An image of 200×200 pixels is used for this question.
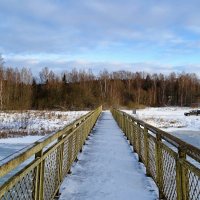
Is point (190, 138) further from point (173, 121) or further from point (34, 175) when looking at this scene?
point (34, 175)

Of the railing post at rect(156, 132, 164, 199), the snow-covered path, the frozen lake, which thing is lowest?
the frozen lake

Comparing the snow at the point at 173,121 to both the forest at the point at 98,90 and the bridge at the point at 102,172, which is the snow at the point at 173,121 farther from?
the forest at the point at 98,90

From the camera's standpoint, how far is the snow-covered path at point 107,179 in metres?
5.73

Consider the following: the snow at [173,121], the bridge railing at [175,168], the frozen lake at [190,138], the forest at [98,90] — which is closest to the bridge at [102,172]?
the bridge railing at [175,168]

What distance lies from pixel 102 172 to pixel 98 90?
92623mm

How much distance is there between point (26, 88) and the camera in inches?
3684

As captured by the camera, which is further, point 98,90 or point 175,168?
point 98,90

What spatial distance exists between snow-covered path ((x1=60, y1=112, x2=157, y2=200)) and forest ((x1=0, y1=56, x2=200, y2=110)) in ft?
234

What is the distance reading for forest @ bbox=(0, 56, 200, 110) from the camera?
289 ft

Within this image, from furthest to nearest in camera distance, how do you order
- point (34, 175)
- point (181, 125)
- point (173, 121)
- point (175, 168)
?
point (173, 121) → point (181, 125) → point (175, 168) → point (34, 175)

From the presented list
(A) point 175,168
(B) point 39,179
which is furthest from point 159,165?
(B) point 39,179

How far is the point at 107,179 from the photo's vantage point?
22.4 ft

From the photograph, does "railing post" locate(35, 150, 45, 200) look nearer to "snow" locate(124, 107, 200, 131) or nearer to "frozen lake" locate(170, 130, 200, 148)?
"frozen lake" locate(170, 130, 200, 148)

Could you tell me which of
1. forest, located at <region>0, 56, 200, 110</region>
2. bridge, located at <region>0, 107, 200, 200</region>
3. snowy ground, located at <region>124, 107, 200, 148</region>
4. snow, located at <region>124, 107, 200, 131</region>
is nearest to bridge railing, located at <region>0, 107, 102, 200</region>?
bridge, located at <region>0, 107, 200, 200</region>
